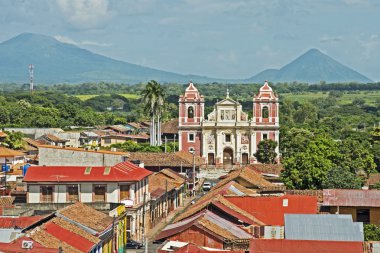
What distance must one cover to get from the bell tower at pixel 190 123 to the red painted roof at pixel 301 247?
240 feet

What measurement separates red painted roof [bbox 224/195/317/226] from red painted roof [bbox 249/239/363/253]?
975cm

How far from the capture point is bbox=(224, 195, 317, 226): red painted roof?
42.4 m

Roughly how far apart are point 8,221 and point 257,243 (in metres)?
9.65

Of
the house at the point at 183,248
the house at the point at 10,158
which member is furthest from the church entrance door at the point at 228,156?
the house at the point at 183,248

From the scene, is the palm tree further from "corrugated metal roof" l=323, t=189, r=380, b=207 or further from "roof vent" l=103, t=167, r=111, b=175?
"corrugated metal roof" l=323, t=189, r=380, b=207

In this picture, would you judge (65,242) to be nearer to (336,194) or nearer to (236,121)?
(336,194)

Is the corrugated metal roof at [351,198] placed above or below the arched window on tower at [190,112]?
below

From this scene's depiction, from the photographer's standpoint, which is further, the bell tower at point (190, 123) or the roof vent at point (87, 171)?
the bell tower at point (190, 123)

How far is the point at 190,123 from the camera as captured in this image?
106m

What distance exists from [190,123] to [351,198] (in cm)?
6407

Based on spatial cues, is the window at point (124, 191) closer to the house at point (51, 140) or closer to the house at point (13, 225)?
the house at point (13, 225)

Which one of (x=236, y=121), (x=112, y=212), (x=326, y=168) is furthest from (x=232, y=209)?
(x=236, y=121)

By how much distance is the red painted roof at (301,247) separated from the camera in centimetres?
3178

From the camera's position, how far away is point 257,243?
3219 cm
